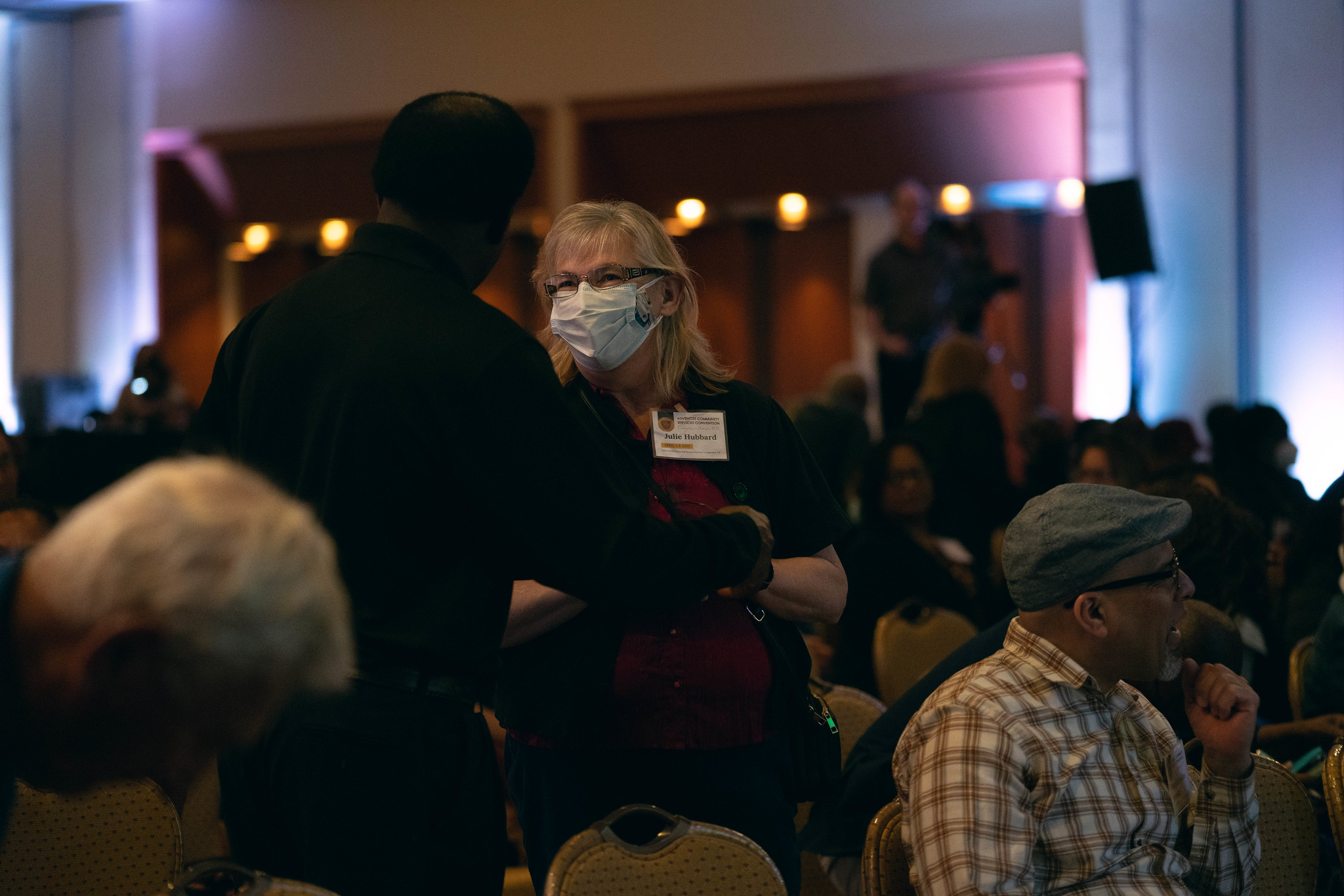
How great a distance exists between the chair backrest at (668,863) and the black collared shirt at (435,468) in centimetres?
37

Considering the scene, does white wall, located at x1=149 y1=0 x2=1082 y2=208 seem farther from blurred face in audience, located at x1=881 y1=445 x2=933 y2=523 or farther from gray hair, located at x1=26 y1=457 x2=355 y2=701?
gray hair, located at x1=26 y1=457 x2=355 y2=701

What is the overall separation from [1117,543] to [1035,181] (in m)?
8.27

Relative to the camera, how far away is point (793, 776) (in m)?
1.97

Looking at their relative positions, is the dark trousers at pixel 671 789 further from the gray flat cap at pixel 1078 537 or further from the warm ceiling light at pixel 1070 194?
the warm ceiling light at pixel 1070 194

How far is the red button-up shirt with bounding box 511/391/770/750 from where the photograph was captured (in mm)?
1855

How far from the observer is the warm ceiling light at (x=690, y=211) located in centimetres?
1036

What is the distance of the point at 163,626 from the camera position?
0.81 m

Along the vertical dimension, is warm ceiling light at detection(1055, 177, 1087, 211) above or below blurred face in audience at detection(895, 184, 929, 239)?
above

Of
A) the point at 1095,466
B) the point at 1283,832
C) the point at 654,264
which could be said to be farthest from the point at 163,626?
the point at 1095,466

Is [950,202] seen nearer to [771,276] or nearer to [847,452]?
[771,276]

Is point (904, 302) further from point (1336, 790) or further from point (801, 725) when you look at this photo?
point (801, 725)

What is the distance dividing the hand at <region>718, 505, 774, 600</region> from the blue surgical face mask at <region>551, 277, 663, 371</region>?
0.43 m

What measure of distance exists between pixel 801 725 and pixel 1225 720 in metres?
0.67

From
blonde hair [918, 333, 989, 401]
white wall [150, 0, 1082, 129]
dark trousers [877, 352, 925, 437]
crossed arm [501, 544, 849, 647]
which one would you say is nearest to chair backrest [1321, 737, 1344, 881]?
crossed arm [501, 544, 849, 647]
